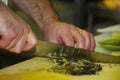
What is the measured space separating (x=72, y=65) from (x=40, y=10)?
0.36 meters

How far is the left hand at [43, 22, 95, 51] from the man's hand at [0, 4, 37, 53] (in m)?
0.30

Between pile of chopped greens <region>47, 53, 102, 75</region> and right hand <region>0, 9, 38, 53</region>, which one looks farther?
pile of chopped greens <region>47, 53, 102, 75</region>

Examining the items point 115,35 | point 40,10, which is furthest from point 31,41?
point 115,35

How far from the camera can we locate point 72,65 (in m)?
1.01

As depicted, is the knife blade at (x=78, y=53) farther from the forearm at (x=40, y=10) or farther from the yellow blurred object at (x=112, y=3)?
the yellow blurred object at (x=112, y=3)

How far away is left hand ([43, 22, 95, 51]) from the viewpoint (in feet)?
3.68

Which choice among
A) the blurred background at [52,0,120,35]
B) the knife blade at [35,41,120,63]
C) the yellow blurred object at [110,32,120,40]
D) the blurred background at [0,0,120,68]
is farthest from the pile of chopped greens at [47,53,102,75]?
the blurred background at [52,0,120,35]

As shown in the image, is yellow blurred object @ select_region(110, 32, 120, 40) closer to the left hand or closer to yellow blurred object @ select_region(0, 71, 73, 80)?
the left hand

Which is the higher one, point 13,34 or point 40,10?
point 40,10

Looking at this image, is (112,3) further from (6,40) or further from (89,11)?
(6,40)

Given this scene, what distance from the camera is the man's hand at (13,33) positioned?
2.52 feet

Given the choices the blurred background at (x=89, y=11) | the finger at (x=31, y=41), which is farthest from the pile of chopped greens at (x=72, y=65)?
the blurred background at (x=89, y=11)

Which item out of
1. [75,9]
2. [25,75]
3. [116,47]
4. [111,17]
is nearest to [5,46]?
[25,75]

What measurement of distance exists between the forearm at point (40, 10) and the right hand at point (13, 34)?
0.39 meters
